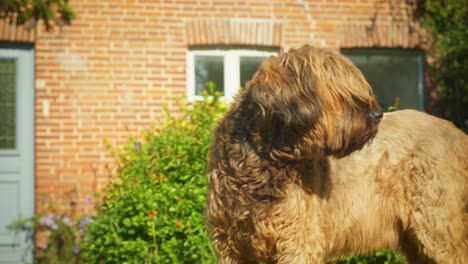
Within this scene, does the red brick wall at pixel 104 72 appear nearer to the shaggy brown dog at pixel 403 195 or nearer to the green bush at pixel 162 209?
the green bush at pixel 162 209

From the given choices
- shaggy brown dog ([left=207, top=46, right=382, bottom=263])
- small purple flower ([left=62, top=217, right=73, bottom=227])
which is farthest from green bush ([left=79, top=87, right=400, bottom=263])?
shaggy brown dog ([left=207, top=46, right=382, bottom=263])

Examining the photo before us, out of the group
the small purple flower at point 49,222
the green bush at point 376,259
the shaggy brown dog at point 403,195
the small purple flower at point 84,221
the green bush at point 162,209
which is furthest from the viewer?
the small purple flower at point 49,222

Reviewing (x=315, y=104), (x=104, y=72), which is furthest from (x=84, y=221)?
(x=315, y=104)

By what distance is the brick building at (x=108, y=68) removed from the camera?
9047mm

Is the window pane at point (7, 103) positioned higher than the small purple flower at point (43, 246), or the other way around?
the window pane at point (7, 103)

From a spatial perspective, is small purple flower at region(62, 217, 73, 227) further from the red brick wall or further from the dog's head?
the dog's head

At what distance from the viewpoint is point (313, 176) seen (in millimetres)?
3723

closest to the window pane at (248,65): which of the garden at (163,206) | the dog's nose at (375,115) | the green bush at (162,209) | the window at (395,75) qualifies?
the window at (395,75)

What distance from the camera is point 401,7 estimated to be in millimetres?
9883

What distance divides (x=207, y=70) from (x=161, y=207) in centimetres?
322

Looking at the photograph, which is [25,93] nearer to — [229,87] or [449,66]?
[229,87]

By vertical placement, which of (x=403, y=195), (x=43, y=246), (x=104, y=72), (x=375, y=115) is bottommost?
(x=43, y=246)

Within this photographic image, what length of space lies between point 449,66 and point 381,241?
6.20 meters

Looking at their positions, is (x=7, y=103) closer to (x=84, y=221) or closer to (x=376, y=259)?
(x=84, y=221)
